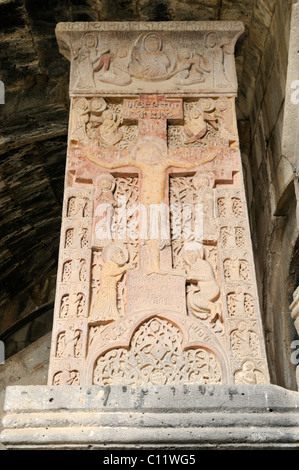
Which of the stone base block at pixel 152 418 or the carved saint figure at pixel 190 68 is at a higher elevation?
the carved saint figure at pixel 190 68

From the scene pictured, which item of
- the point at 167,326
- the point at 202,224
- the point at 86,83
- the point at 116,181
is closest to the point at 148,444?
the point at 167,326

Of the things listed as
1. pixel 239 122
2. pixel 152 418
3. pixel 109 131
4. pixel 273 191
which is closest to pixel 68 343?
pixel 152 418

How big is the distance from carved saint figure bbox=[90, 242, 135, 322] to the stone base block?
569 millimetres

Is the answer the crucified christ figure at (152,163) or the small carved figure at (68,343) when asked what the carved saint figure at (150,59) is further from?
the small carved figure at (68,343)

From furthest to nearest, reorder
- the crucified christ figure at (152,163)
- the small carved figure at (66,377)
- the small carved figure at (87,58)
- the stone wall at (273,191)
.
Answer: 1. the stone wall at (273,191)
2. the small carved figure at (87,58)
3. the crucified christ figure at (152,163)
4. the small carved figure at (66,377)

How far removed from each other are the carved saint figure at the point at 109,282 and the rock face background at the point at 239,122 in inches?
60.6

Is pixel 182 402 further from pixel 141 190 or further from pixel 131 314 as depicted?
pixel 141 190

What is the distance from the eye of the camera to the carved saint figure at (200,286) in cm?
318

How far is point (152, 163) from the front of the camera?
3672 millimetres

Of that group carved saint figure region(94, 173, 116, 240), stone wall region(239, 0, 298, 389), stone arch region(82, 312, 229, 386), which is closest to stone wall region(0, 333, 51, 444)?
stone wall region(239, 0, 298, 389)

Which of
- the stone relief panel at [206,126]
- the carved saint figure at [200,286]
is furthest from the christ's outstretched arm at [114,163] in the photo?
the carved saint figure at [200,286]

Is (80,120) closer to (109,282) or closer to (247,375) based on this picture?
(109,282)

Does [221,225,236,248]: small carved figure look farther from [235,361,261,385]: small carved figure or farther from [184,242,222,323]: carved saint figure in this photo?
[235,361,261,385]: small carved figure

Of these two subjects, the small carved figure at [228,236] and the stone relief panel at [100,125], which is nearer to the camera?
the small carved figure at [228,236]
